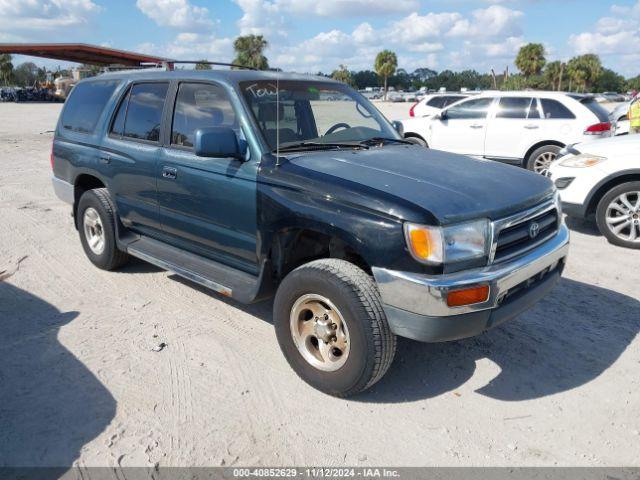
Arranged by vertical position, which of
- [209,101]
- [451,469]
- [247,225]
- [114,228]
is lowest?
[451,469]

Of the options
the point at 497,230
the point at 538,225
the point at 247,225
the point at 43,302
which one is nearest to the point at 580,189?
the point at 538,225

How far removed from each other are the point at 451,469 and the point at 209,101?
118 inches

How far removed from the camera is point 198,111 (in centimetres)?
414

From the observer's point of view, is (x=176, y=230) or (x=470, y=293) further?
(x=176, y=230)

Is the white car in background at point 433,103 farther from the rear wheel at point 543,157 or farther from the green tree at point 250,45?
the green tree at point 250,45

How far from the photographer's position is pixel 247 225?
3660mm

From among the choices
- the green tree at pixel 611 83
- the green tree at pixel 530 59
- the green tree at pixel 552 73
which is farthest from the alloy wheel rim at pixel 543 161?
the green tree at pixel 611 83

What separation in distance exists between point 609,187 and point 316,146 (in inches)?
173

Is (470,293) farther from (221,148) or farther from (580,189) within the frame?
(580,189)

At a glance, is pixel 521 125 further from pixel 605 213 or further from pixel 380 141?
pixel 380 141

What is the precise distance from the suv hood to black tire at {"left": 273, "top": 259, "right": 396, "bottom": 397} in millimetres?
496

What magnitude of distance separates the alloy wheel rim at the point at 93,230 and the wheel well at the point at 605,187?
18.5 feet

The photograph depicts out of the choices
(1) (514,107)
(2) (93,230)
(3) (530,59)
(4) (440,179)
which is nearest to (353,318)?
(4) (440,179)

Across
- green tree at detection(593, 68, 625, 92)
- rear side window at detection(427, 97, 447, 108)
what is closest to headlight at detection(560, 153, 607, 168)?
rear side window at detection(427, 97, 447, 108)
